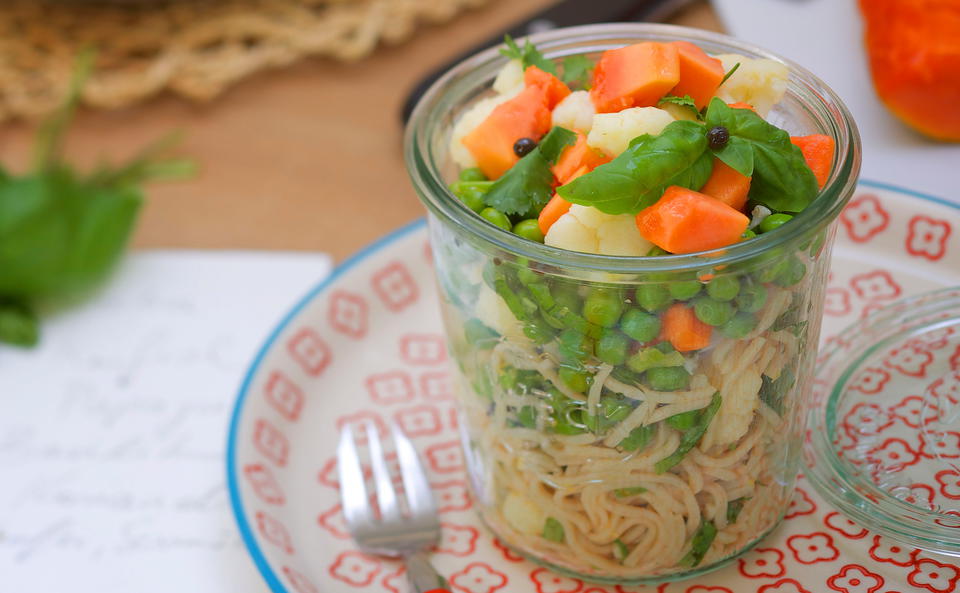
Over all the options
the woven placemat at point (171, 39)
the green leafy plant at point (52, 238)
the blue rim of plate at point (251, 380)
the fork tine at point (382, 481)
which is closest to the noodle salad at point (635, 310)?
the fork tine at point (382, 481)

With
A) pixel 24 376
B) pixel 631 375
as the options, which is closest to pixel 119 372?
pixel 24 376

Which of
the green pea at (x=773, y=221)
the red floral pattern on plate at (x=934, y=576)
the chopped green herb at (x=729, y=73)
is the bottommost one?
the red floral pattern on plate at (x=934, y=576)

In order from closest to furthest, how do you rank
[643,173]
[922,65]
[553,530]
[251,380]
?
[643,173]
[553,530]
[251,380]
[922,65]

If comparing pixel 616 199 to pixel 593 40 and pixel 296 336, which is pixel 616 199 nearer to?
pixel 593 40

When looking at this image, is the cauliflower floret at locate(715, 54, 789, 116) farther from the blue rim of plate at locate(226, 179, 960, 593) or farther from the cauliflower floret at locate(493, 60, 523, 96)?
the blue rim of plate at locate(226, 179, 960, 593)

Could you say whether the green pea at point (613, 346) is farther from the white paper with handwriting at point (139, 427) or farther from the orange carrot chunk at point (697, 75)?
the white paper with handwriting at point (139, 427)

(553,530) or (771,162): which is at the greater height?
(771,162)

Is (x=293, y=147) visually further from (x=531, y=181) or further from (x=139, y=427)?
(x=531, y=181)

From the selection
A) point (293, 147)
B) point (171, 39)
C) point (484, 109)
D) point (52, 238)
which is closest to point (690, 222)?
point (484, 109)
